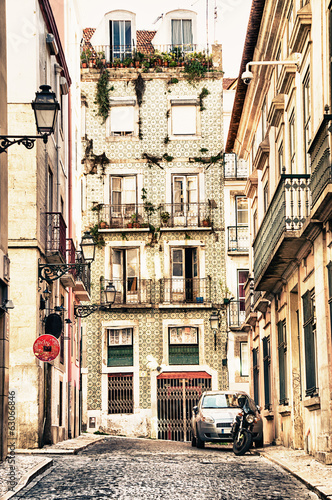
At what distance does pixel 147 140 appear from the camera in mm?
39062

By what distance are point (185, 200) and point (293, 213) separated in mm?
22256

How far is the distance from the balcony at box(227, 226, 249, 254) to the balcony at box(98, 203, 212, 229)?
100cm

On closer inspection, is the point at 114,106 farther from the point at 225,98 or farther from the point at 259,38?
the point at 259,38

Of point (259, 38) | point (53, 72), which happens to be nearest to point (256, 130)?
point (259, 38)

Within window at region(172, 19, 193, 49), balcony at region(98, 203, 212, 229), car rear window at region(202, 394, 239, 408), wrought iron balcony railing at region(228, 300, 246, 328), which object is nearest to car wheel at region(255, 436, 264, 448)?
car rear window at region(202, 394, 239, 408)

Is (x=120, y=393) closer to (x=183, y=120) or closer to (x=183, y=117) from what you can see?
(x=183, y=120)

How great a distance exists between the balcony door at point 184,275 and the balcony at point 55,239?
52.6 ft

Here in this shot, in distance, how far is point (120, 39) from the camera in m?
40.3

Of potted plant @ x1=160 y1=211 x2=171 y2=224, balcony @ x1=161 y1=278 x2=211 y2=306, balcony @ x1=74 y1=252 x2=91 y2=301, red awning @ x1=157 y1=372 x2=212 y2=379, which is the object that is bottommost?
red awning @ x1=157 y1=372 x2=212 y2=379

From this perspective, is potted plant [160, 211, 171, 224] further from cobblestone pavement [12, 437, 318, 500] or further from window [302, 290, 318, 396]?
cobblestone pavement [12, 437, 318, 500]

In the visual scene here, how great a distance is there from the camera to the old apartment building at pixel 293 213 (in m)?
14.3

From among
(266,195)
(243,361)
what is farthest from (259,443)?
(243,361)

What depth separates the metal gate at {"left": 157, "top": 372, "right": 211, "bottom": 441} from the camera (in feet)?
118

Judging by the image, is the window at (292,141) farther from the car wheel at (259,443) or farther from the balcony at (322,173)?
the car wheel at (259,443)
